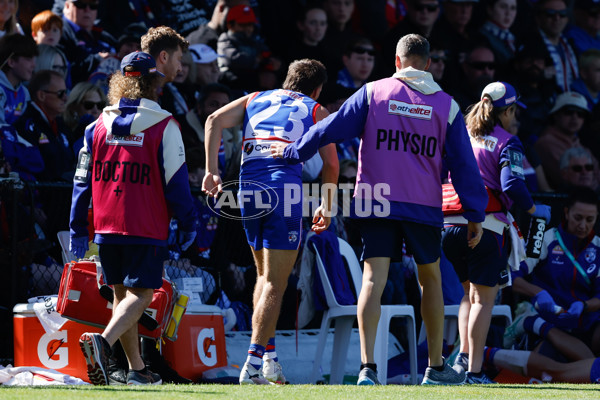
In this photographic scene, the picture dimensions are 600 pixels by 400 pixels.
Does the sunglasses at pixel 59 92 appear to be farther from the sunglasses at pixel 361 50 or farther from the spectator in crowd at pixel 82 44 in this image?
the sunglasses at pixel 361 50

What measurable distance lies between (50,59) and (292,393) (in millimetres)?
5047

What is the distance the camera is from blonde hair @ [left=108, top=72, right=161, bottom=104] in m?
6.17

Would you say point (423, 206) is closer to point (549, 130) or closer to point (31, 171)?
point (31, 171)

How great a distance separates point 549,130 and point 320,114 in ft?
20.7

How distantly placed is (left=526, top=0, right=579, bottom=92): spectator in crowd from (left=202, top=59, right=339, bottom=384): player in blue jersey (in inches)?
290

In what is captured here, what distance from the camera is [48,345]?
7.09m

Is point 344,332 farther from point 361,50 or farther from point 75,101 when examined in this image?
point 361,50

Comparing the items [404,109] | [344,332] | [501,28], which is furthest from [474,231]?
[501,28]

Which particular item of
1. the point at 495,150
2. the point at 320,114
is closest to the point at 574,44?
the point at 495,150

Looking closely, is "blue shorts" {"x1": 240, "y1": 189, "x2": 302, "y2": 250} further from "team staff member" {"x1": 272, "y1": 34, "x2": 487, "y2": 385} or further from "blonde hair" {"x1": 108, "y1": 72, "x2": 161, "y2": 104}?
"blonde hair" {"x1": 108, "y1": 72, "x2": 161, "y2": 104}

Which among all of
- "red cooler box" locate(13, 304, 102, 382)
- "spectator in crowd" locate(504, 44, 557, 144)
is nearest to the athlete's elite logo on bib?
"red cooler box" locate(13, 304, 102, 382)

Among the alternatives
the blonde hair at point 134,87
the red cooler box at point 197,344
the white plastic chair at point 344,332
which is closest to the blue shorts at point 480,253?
the white plastic chair at point 344,332

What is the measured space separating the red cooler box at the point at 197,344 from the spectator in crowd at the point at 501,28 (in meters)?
6.64

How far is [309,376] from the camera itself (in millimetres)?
8336
